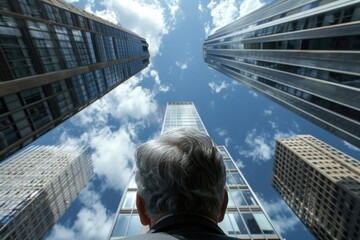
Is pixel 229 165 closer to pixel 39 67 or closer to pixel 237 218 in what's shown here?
pixel 237 218

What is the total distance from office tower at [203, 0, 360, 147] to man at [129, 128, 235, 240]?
83.5 feet

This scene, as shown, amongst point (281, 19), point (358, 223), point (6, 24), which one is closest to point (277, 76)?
point (281, 19)

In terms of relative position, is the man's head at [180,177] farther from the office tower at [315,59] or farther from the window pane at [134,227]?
the office tower at [315,59]

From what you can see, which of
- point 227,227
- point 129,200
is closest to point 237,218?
point 227,227

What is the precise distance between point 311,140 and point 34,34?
100 m

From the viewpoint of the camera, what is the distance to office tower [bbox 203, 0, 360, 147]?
21.7 meters

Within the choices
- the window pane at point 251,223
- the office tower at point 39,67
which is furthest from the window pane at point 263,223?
the office tower at point 39,67

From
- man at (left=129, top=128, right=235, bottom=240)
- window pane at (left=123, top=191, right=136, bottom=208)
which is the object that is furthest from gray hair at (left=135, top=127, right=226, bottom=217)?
window pane at (left=123, top=191, right=136, bottom=208)

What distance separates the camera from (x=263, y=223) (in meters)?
18.2

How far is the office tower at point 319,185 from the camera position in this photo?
5403cm

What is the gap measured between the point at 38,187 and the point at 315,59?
105027mm

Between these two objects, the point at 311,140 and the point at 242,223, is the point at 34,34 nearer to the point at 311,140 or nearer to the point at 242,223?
the point at 242,223

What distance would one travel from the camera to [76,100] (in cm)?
3641

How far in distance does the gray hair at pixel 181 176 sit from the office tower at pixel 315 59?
1000 inches
